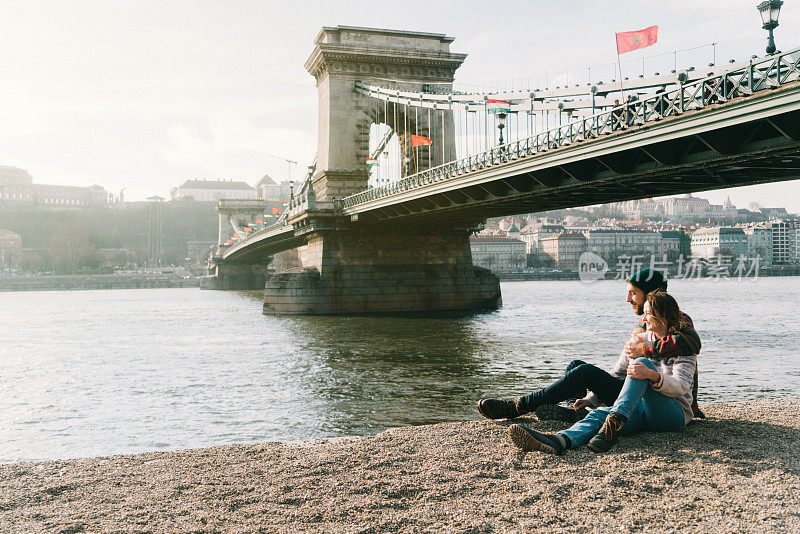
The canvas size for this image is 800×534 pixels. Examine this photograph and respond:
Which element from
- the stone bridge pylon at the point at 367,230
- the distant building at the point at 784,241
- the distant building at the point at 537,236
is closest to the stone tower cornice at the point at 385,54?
the stone bridge pylon at the point at 367,230

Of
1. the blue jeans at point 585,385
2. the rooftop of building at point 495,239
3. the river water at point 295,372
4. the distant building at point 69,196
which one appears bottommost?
the river water at point 295,372

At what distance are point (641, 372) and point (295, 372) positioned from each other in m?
13.1

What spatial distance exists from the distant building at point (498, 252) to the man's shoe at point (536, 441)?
133 metres

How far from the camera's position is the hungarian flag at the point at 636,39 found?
19.5 m

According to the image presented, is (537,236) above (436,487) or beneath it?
above

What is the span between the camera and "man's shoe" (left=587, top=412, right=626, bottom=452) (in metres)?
5.61

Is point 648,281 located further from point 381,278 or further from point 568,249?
point 568,249

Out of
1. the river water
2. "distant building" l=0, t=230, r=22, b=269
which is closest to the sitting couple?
the river water

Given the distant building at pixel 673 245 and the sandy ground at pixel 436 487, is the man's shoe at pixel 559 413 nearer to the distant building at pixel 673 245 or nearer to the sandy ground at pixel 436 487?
the sandy ground at pixel 436 487

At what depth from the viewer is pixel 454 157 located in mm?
41656

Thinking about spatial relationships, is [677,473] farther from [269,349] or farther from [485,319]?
[485,319]

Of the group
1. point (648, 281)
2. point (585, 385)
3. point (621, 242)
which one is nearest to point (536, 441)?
point (585, 385)

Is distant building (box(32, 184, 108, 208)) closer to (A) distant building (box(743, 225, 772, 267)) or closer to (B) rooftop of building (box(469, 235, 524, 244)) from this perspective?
(B) rooftop of building (box(469, 235, 524, 244))

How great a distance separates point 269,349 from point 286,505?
60.3 ft
